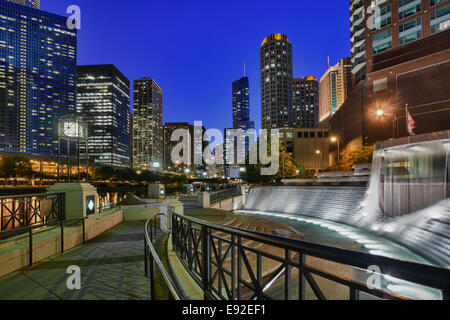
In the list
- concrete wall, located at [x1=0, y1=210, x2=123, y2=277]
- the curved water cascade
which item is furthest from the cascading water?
concrete wall, located at [x1=0, y1=210, x2=123, y2=277]

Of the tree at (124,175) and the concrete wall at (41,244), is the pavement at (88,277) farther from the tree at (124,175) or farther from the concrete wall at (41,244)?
the tree at (124,175)

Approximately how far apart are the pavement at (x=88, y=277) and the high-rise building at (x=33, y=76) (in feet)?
587

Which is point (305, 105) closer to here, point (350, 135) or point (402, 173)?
point (350, 135)

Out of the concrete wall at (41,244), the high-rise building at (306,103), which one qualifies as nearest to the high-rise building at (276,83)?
the high-rise building at (306,103)

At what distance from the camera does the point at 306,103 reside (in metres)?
173

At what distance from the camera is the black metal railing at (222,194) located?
2632 centimetres

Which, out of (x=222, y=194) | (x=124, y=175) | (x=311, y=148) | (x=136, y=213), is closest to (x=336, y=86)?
(x=311, y=148)

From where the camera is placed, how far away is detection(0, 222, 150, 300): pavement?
4346 millimetres

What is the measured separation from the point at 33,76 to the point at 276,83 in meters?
177

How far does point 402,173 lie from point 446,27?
115 feet

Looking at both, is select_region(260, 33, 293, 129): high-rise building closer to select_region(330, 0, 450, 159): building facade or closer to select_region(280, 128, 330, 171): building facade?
select_region(280, 128, 330, 171): building facade

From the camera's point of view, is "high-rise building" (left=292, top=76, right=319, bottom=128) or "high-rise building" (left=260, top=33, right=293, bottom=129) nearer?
"high-rise building" (left=260, top=33, right=293, bottom=129)

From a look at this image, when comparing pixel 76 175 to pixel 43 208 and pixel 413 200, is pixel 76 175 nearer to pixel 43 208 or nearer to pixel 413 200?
pixel 43 208

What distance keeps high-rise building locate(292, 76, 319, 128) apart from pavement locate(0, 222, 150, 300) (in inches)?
6818
